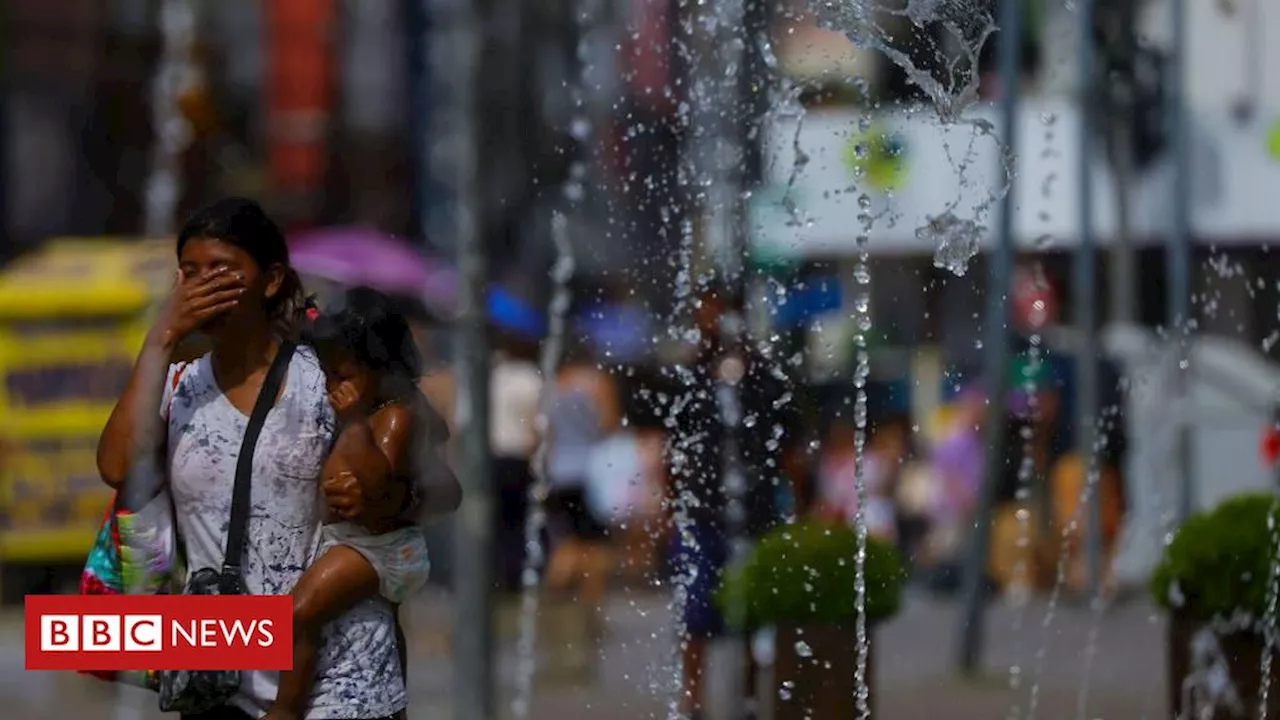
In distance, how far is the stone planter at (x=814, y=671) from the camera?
5863 mm

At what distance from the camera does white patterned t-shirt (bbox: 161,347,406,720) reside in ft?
11.5

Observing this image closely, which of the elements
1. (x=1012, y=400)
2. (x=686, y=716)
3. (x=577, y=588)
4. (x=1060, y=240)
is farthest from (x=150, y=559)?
(x=1060, y=240)

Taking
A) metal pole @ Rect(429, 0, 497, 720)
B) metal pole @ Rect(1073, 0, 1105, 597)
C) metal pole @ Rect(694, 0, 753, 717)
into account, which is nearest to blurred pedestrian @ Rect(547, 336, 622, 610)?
metal pole @ Rect(429, 0, 497, 720)

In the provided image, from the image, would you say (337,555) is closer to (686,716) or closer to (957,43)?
(957,43)

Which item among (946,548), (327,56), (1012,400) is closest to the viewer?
(1012,400)

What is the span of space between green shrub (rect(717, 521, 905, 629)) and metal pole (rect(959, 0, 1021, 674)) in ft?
9.51

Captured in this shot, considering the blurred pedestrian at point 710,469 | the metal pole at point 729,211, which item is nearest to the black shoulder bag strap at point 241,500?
the metal pole at point 729,211

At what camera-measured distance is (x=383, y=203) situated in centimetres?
2733

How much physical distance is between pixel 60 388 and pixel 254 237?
31.8 ft

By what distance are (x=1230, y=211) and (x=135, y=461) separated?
13.1 m

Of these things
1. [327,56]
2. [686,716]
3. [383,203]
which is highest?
[327,56]

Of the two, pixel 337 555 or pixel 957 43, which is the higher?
pixel 957 43

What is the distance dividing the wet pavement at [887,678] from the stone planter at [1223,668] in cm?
115

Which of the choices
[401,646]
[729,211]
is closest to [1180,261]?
[729,211]
